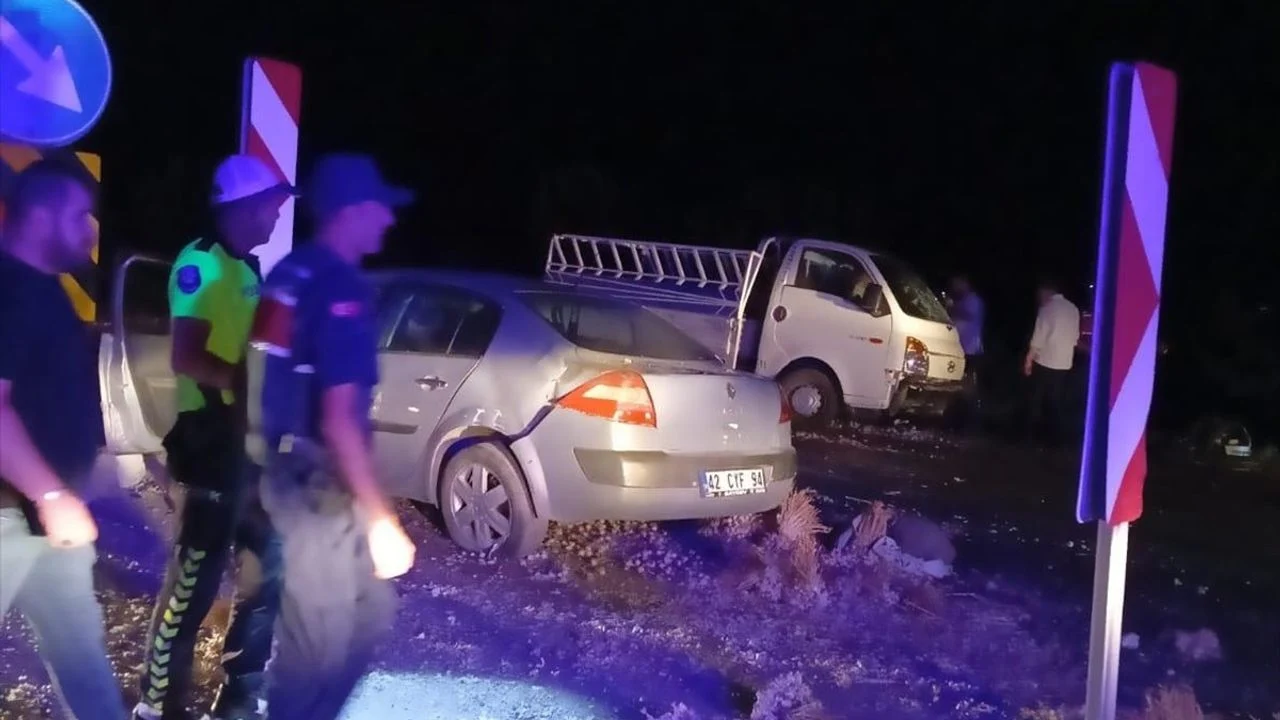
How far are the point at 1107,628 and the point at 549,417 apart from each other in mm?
3338

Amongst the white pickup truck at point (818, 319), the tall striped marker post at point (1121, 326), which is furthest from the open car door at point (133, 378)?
the white pickup truck at point (818, 319)

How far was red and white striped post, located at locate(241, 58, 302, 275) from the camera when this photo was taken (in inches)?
190

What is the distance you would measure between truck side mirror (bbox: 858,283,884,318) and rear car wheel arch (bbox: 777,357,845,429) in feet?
2.46

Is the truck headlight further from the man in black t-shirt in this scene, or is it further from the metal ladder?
the man in black t-shirt

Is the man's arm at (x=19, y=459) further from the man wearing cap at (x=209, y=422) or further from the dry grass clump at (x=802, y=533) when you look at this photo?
the dry grass clump at (x=802, y=533)

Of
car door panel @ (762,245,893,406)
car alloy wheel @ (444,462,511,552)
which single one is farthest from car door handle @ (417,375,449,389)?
car door panel @ (762,245,893,406)

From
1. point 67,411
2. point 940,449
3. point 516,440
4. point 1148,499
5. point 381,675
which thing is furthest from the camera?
point 940,449

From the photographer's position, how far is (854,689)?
5301mm

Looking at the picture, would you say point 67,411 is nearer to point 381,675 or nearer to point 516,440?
point 381,675

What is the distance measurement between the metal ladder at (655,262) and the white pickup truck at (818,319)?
0.07 feet

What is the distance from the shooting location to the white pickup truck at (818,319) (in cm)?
1242

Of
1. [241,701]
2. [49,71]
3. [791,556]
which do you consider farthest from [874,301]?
[49,71]

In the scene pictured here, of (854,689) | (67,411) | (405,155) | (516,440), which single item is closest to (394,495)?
(516,440)

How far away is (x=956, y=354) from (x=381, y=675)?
9.27 meters
